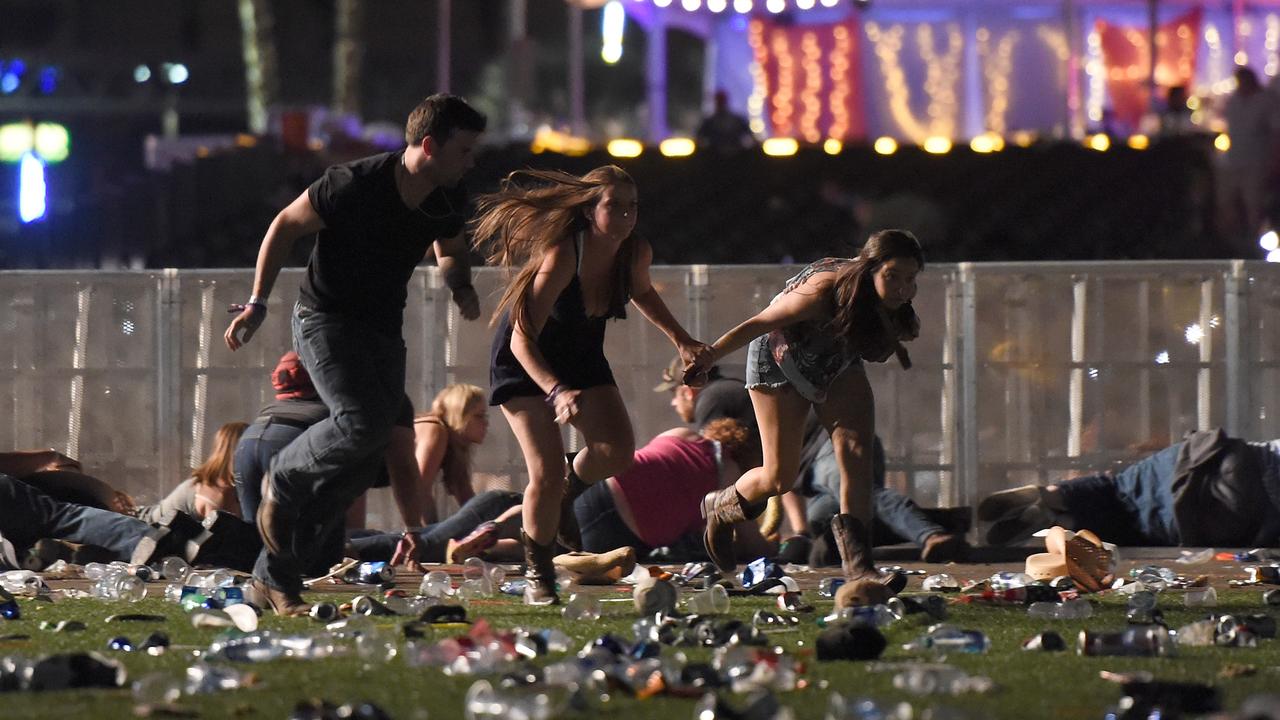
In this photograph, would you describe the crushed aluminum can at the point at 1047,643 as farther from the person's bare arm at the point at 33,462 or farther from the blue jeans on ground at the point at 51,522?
→ the person's bare arm at the point at 33,462

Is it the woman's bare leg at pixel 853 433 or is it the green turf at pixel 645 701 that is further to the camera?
the woman's bare leg at pixel 853 433

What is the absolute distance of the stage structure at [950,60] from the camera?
22062 mm

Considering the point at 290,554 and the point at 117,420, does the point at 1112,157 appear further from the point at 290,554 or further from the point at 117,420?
the point at 290,554

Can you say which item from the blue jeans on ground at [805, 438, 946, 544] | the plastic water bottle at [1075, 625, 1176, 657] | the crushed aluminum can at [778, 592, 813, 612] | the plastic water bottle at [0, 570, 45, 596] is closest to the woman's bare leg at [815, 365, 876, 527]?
the crushed aluminum can at [778, 592, 813, 612]

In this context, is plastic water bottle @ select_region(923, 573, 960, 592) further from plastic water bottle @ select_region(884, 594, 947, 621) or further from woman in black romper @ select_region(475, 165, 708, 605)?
woman in black romper @ select_region(475, 165, 708, 605)

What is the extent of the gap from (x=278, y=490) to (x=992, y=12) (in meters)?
16.9

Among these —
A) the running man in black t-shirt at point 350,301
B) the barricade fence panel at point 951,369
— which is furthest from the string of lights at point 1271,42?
the running man in black t-shirt at point 350,301

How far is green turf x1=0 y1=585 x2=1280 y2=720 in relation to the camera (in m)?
4.54

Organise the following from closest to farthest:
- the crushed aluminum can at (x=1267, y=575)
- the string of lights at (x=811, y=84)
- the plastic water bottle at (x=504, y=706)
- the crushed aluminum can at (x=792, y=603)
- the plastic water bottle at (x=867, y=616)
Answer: the plastic water bottle at (x=504, y=706) → the plastic water bottle at (x=867, y=616) → the crushed aluminum can at (x=792, y=603) → the crushed aluminum can at (x=1267, y=575) → the string of lights at (x=811, y=84)

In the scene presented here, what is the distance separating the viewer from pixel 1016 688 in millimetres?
4871

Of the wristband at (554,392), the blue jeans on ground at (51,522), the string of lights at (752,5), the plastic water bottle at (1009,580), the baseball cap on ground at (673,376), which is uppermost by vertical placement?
the string of lights at (752,5)

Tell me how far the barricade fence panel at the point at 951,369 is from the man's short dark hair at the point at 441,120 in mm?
4009

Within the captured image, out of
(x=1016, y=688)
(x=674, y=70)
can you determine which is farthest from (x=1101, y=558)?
(x=674, y=70)

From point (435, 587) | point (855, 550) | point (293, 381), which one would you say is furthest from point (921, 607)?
point (293, 381)
